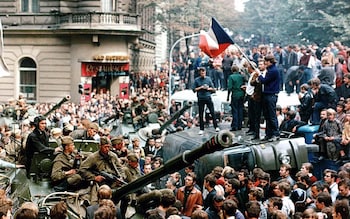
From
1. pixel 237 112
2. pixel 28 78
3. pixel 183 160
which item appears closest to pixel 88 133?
pixel 237 112

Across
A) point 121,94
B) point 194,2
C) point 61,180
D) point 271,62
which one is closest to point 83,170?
point 61,180

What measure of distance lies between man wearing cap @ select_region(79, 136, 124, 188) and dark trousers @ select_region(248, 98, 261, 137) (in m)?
4.13

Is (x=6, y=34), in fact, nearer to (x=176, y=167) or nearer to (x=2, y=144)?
(x=2, y=144)

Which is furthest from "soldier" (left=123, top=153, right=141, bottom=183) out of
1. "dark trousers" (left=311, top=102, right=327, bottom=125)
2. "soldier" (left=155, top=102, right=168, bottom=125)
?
"soldier" (left=155, top=102, right=168, bottom=125)

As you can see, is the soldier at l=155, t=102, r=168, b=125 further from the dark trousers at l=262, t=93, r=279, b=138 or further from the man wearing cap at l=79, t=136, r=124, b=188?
the man wearing cap at l=79, t=136, r=124, b=188

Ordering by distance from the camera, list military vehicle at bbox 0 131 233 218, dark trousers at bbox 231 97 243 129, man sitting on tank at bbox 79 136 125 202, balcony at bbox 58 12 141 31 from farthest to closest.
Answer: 1. balcony at bbox 58 12 141 31
2. dark trousers at bbox 231 97 243 129
3. man sitting on tank at bbox 79 136 125 202
4. military vehicle at bbox 0 131 233 218

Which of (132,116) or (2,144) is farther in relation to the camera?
(132,116)

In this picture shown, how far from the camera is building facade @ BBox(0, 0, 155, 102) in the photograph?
119ft

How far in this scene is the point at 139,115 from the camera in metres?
20.7

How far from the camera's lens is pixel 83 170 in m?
10.8

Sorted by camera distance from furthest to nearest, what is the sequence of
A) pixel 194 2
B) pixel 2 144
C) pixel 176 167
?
pixel 194 2 → pixel 2 144 → pixel 176 167

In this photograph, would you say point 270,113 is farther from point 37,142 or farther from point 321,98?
point 37,142

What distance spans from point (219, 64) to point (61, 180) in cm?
1499

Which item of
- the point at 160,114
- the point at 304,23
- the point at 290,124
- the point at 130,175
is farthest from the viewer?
the point at 304,23
